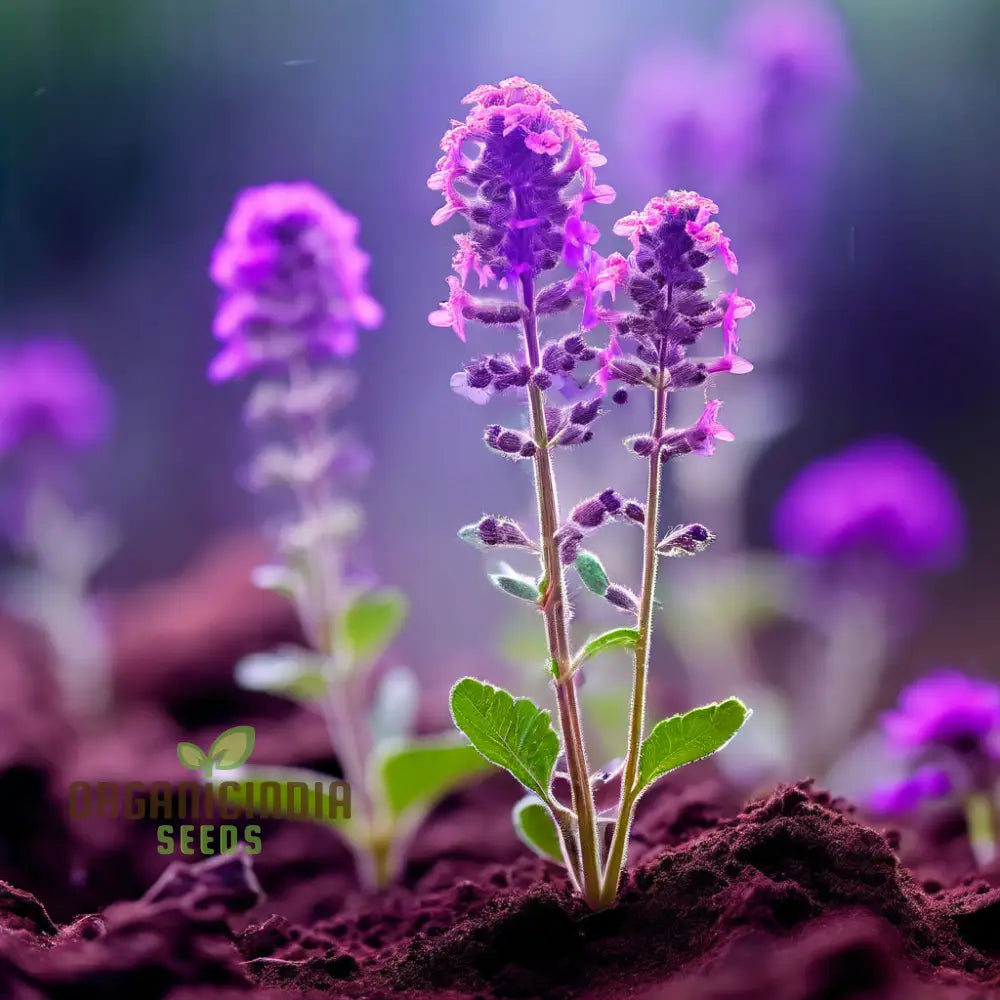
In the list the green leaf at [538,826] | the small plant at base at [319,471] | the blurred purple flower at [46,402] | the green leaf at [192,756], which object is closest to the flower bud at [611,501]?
the green leaf at [538,826]

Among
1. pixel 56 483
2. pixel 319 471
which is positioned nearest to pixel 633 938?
pixel 319 471

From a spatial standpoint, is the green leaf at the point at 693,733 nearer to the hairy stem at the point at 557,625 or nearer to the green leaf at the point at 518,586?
the hairy stem at the point at 557,625

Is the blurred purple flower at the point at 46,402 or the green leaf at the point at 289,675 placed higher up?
the blurred purple flower at the point at 46,402

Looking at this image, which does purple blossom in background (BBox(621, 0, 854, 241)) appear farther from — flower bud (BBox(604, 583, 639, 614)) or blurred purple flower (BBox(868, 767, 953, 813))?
flower bud (BBox(604, 583, 639, 614))

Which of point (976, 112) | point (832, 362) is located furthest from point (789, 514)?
point (976, 112)

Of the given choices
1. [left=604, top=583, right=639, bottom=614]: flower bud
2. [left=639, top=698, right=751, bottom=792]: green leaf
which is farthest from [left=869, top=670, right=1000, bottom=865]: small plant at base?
[left=604, top=583, right=639, bottom=614]: flower bud

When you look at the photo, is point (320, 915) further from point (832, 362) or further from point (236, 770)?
point (832, 362)

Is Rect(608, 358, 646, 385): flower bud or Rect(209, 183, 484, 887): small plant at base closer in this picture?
Rect(608, 358, 646, 385): flower bud
